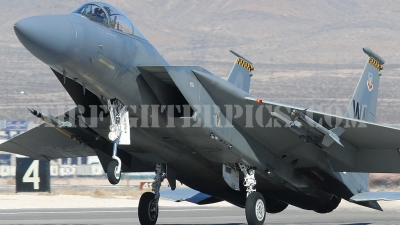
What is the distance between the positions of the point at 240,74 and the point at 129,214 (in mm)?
6258

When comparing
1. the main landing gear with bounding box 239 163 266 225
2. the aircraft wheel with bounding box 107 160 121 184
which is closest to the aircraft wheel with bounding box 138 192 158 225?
the main landing gear with bounding box 239 163 266 225

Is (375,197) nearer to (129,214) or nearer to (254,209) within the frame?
(254,209)

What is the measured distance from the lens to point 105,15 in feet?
35.6

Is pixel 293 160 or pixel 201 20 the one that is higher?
pixel 201 20

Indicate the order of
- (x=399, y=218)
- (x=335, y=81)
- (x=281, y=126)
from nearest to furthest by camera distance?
(x=281, y=126)
(x=399, y=218)
(x=335, y=81)

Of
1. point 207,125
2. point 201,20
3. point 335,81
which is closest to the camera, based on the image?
point 207,125

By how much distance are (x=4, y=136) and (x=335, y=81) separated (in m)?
48.1

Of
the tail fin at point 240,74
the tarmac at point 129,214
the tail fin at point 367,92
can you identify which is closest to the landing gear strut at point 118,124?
the tail fin at point 240,74

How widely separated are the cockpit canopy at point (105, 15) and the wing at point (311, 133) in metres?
1.42

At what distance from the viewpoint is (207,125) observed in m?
11.7

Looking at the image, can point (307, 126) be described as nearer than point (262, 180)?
Yes

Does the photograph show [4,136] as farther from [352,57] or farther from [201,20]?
[201,20]

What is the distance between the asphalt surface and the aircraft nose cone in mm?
6336

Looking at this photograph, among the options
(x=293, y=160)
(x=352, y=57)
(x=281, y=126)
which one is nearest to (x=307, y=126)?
(x=281, y=126)
